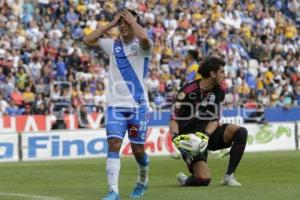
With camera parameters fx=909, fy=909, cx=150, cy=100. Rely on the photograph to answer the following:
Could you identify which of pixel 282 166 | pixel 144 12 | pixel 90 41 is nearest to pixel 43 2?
pixel 144 12

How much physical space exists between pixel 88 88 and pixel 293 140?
6802 millimetres

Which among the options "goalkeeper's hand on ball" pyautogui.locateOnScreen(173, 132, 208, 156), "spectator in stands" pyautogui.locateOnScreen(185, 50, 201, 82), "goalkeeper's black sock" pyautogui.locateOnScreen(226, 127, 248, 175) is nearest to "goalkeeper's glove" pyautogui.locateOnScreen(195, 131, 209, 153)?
"goalkeeper's hand on ball" pyautogui.locateOnScreen(173, 132, 208, 156)

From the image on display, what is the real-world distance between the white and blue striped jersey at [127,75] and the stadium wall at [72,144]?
1283 centimetres

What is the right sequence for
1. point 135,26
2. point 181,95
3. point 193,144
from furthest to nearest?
point 181,95, point 193,144, point 135,26

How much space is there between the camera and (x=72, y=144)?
83.1 feet

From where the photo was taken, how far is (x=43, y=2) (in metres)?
32.2

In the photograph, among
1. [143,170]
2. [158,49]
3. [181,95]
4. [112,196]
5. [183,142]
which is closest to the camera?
[112,196]

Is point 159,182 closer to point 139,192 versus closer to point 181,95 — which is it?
point 181,95

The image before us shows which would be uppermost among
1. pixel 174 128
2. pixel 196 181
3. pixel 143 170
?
pixel 174 128

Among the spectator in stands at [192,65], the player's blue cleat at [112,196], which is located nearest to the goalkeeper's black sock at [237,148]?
the player's blue cleat at [112,196]

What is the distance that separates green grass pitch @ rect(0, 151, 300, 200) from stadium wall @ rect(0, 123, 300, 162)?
17.8ft

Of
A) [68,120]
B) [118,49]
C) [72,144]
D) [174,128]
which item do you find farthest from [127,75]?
[68,120]

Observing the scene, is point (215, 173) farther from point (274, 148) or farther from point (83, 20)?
point (83, 20)

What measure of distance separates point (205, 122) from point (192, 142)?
787 millimetres
